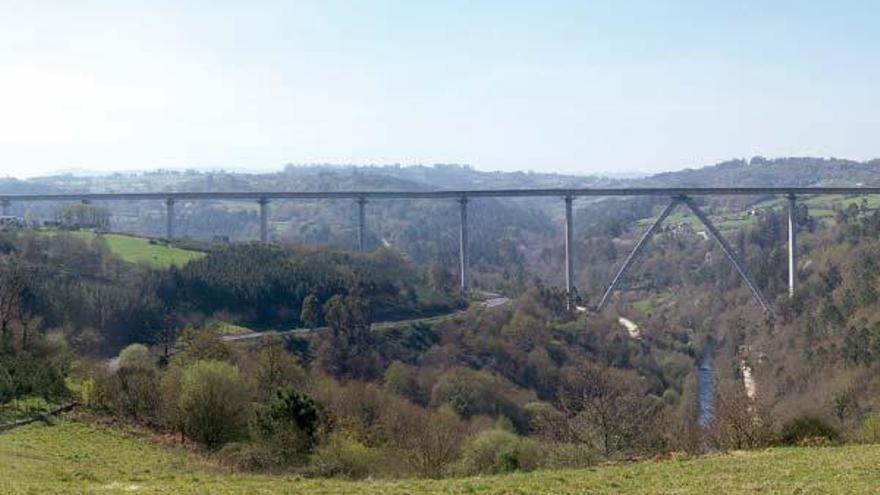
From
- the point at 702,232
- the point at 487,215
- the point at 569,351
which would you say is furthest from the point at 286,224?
the point at 569,351

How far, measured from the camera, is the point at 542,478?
53.3 ft

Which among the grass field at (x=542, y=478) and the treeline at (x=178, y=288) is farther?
the treeline at (x=178, y=288)

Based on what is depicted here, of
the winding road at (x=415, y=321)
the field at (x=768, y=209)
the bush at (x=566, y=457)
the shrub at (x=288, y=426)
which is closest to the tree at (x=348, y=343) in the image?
the winding road at (x=415, y=321)

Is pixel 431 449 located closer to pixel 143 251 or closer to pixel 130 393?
pixel 130 393

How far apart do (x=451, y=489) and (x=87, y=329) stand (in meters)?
38.5

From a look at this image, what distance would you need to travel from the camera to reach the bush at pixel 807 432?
849 inches

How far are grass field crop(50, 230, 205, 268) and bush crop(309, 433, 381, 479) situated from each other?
44.3m

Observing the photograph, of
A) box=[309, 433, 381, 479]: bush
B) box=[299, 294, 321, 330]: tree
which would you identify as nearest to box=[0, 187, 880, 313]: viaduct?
box=[299, 294, 321, 330]: tree

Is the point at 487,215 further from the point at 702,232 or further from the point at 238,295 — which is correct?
the point at 238,295

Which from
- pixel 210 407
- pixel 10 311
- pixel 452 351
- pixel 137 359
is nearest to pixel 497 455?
pixel 210 407

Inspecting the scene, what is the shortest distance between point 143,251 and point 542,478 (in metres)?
60.8

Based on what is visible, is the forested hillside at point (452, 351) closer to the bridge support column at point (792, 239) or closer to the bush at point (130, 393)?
the bush at point (130, 393)

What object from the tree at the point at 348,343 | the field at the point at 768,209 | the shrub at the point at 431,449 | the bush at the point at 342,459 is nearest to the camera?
the bush at the point at 342,459

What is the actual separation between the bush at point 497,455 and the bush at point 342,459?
2111 mm
